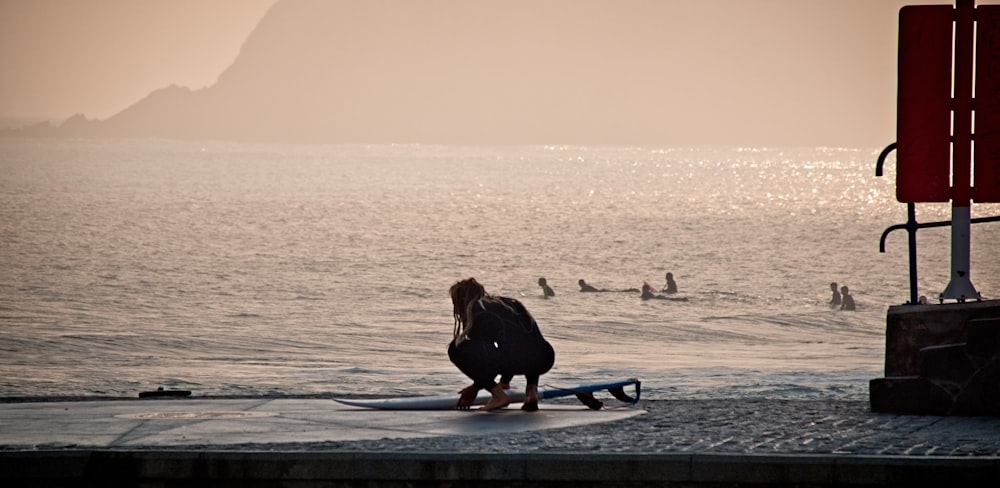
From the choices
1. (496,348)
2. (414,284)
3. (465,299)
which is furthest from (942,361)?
(414,284)

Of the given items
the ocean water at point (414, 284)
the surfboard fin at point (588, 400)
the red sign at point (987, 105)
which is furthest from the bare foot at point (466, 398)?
the ocean water at point (414, 284)

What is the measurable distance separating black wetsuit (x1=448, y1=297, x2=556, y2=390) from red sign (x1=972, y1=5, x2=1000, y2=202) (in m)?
4.03

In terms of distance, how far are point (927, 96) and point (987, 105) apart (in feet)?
1.63

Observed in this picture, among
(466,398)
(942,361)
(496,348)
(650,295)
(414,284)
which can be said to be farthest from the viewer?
(414,284)

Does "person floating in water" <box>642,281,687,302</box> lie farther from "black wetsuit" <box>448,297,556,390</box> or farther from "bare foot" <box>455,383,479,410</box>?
"black wetsuit" <box>448,297,556,390</box>

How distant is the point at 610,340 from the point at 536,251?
47866mm

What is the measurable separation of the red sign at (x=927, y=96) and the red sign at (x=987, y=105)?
0.24m

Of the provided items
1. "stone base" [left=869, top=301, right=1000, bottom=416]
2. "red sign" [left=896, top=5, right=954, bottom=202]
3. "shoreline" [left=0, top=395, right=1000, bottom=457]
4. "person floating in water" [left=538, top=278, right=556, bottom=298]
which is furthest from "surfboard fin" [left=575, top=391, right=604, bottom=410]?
"person floating in water" [left=538, top=278, right=556, bottom=298]

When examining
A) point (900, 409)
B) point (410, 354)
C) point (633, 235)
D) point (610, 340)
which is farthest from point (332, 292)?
point (900, 409)

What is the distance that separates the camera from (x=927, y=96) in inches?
515

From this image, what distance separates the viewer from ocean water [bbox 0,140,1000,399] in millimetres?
27531

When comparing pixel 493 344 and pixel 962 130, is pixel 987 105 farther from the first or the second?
pixel 493 344

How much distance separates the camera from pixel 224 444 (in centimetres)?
993

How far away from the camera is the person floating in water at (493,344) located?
1220cm
